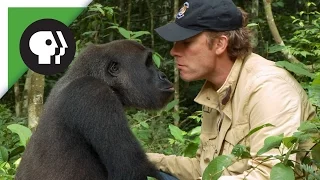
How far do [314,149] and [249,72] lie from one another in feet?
3.12

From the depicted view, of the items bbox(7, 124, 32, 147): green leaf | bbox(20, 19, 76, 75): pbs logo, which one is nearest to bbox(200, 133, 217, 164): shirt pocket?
bbox(7, 124, 32, 147): green leaf

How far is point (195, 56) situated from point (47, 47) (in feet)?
7.70

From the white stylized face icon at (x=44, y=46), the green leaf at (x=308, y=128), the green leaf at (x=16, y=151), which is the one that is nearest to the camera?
the green leaf at (x=308, y=128)

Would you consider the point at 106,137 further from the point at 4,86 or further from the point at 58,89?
the point at 4,86

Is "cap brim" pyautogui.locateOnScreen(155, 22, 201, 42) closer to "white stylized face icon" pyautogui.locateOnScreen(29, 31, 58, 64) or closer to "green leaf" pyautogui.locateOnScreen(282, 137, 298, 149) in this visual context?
"green leaf" pyautogui.locateOnScreen(282, 137, 298, 149)

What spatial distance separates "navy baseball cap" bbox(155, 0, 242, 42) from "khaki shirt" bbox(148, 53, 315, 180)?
217 mm

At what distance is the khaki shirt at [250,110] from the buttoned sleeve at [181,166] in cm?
3

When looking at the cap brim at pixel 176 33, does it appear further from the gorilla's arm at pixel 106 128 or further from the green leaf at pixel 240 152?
the green leaf at pixel 240 152

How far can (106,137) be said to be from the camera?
3.01 m

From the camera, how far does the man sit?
286 centimetres

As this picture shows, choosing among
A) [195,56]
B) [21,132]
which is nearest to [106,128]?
[195,56]

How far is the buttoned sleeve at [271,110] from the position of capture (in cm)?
264

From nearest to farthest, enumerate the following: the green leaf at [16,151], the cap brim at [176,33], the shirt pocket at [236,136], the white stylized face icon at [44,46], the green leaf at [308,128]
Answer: the green leaf at [308,128] < the shirt pocket at [236,136] < the cap brim at [176,33] < the green leaf at [16,151] < the white stylized face icon at [44,46]

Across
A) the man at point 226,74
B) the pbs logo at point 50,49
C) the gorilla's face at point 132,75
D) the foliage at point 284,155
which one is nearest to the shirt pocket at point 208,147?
the man at point 226,74
